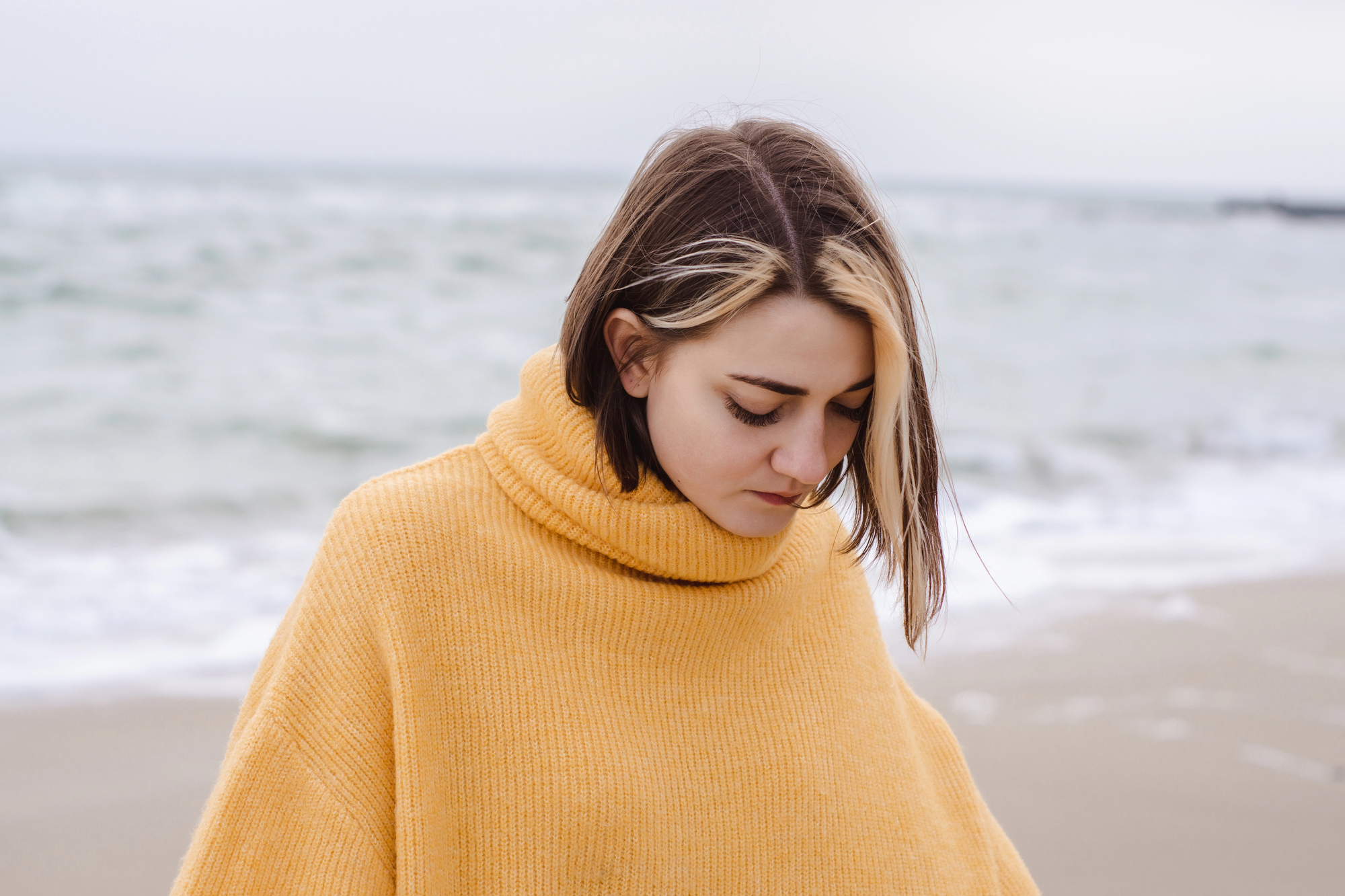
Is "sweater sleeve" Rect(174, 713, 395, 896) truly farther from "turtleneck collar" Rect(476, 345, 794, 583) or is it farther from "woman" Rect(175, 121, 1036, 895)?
"turtleneck collar" Rect(476, 345, 794, 583)

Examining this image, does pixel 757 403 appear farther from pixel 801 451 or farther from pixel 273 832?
pixel 273 832

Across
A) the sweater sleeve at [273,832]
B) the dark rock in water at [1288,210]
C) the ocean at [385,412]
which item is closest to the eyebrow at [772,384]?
the ocean at [385,412]

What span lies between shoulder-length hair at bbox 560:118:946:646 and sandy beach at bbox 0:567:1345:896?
1973mm

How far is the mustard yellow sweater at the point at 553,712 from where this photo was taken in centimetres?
121

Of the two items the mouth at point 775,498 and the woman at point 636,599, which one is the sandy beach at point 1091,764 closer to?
the woman at point 636,599

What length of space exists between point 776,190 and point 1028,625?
343 cm

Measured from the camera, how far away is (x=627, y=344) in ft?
4.47

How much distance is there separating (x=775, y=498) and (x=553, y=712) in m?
0.37

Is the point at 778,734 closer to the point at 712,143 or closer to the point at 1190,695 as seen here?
the point at 712,143

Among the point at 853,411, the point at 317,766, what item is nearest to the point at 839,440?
the point at 853,411

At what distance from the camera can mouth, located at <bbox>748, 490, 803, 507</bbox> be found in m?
1.34

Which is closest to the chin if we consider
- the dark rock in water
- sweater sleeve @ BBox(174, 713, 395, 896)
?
sweater sleeve @ BBox(174, 713, 395, 896)

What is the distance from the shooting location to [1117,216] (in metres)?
37.9

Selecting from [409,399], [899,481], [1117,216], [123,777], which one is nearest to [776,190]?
[899,481]
